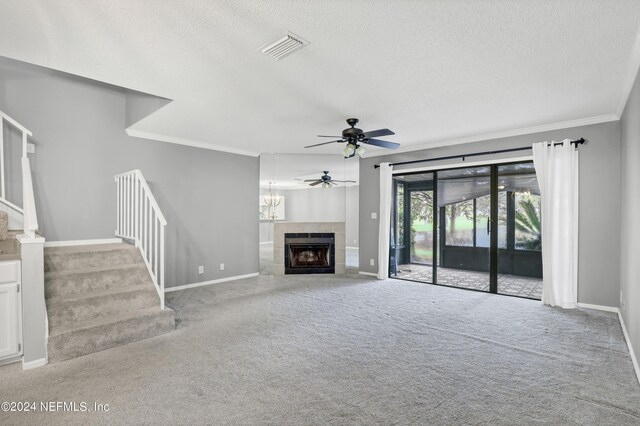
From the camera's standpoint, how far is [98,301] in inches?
132

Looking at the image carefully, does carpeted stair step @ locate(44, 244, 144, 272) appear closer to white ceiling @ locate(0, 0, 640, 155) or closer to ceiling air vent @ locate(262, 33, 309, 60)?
white ceiling @ locate(0, 0, 640, 155)

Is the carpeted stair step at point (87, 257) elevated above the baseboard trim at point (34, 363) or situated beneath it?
elevated above

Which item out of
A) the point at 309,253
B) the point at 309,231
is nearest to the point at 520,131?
the point at 309,231

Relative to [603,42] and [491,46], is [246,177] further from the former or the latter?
[603,42]

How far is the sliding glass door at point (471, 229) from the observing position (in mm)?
5449

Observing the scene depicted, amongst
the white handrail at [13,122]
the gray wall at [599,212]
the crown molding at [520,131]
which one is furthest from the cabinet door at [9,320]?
the gray wall at [599,212]

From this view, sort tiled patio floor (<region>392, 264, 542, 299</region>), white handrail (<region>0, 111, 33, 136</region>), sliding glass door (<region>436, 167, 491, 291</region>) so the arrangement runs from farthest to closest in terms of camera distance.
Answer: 1. sliding glass door (<region>436, 167, 491, 291</region>)
2. tiled patio floor (<region>392, 264, 542, 299</region>)
3. white handrail (<region>0, 111, 33, 136</region>)

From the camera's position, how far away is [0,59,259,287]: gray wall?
4230 millimetres

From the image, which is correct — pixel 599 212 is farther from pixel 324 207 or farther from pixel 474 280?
pixel 324 207

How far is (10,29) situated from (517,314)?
5738mm

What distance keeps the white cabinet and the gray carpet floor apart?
171 mm

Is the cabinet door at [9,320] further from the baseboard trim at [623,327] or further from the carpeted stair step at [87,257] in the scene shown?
the baseboard trim at [623,327]

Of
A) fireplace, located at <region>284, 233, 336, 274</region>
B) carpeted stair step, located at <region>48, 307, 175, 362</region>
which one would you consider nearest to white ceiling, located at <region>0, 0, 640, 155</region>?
carpeted stair step, located at <region>48, 307, 175, 362</region>

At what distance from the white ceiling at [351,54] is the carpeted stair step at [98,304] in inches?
85.8
